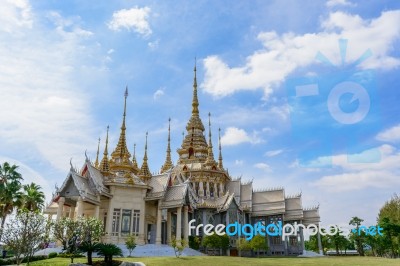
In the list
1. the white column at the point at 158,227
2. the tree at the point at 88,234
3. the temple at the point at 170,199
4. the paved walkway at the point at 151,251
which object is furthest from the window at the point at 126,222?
the tree at the point at 88,234

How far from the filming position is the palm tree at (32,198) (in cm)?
3588

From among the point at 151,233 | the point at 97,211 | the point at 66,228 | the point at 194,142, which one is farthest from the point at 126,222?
the point at 194,142

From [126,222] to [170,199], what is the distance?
5.12 meters

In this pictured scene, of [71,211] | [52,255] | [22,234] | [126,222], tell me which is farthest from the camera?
[71,211]

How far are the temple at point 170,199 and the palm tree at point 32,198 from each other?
158 cm

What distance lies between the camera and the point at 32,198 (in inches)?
1425

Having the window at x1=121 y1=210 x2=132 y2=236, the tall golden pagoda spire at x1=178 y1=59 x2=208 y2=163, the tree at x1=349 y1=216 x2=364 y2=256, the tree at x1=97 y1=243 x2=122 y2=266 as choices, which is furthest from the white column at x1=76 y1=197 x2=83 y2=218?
the tree at x1=349 y1=216 x2=364 y2=256

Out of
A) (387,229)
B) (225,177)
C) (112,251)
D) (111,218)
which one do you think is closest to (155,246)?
(111,218)

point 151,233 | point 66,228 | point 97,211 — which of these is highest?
point 97,211

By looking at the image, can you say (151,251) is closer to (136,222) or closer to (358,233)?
(136,222)

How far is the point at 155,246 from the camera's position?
34.2m

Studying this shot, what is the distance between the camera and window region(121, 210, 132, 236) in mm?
34784

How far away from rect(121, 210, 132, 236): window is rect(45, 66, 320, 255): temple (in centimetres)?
9

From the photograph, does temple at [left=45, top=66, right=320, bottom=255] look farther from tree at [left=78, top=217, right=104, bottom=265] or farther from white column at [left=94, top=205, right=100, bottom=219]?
tree at [left=78, top=217, right=104, bottom=265]
